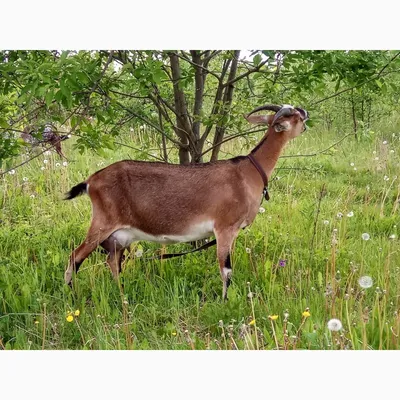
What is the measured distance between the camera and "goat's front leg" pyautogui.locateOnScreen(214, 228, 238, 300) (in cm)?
373

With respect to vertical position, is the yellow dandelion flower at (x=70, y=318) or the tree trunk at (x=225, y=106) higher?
the tree trunk at (x=225, y=106)

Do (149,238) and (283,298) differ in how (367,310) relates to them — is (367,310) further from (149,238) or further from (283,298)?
(149,238)

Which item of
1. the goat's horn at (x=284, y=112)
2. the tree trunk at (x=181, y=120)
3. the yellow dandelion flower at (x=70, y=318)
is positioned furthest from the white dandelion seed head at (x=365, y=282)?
the yellow dandelion flower at (x=70, y=318)

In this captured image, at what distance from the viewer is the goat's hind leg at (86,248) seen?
373 centimetres

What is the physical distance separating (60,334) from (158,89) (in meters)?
1.86

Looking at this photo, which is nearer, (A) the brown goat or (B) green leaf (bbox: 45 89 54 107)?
(B) green leaf (bbox: 45 89 54 107)

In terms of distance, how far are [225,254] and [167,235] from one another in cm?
40

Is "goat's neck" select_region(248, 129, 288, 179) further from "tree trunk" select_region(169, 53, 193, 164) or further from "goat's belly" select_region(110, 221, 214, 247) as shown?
"tree trunk" select_region(169, 53, 193, 164)

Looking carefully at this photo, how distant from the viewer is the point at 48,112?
404 cm

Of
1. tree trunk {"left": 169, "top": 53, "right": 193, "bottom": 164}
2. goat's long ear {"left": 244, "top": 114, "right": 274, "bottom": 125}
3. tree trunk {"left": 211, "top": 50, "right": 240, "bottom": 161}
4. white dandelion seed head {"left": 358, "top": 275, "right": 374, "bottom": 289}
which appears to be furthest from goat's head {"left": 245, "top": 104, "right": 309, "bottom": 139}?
white dandelion seed head {"left": 358, "top": 275, "right": 374, "bottom": 289}

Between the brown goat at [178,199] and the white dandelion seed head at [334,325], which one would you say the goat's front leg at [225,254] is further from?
the white dandelion seed head at [334,325]

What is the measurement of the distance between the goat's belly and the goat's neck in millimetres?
504

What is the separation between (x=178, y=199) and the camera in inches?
151
